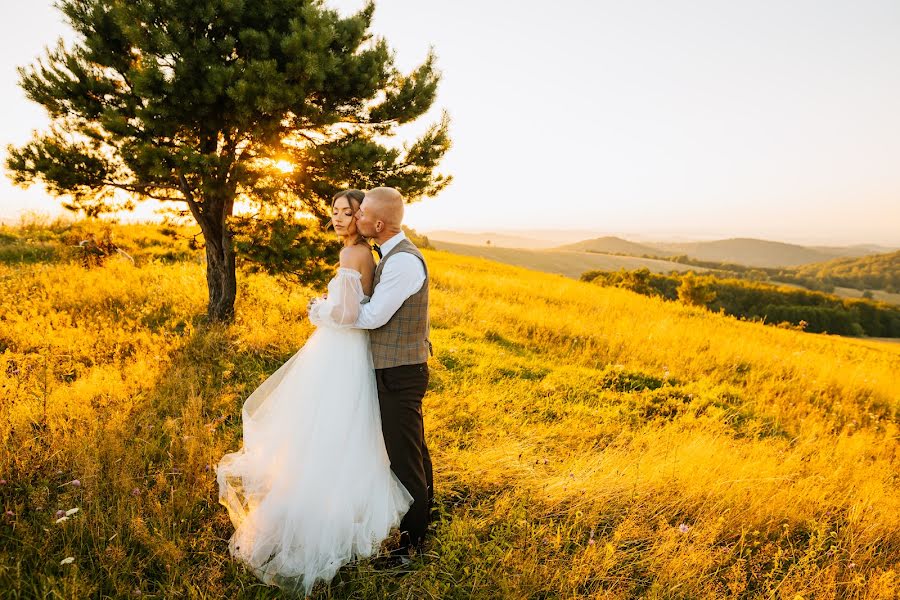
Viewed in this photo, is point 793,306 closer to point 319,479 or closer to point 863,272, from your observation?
point 319,479

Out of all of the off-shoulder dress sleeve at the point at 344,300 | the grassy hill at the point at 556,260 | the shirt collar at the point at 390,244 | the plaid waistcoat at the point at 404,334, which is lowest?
the grassy hill at the point at 556,260

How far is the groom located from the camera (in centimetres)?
296

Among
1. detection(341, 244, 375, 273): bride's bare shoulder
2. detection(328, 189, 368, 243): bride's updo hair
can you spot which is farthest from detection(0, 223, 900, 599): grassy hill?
detection(328, 189, 368, 243): bride's updo hair

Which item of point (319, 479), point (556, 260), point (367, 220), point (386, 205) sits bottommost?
point (556, 260)

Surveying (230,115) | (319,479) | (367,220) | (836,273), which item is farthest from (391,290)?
(836,273)

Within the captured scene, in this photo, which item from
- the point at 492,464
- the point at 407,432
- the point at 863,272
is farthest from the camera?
the point at 863,272

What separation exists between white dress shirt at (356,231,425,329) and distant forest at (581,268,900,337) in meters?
54.1

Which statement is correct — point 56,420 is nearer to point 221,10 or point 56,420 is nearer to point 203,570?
point 203,570

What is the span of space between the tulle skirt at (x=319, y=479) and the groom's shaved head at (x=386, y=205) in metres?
0.84

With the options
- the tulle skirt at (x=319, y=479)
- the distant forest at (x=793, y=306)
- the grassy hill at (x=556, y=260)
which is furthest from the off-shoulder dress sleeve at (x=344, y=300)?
the grassy hill at (x=556, y=260)

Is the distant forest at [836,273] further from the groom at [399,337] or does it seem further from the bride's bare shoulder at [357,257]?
the bride's bare shoulder at [357,257]

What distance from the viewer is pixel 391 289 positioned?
→ 9.64 feet

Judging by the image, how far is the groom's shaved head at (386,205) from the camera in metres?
3.05

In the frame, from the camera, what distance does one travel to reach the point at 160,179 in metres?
6.71
